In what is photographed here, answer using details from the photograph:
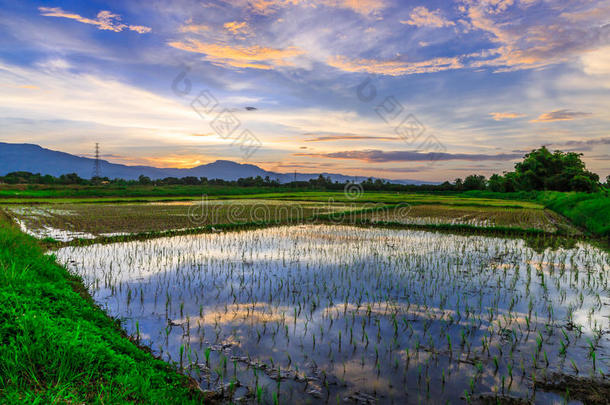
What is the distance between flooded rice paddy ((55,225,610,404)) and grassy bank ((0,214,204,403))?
519 mm

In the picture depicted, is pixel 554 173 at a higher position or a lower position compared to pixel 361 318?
higher

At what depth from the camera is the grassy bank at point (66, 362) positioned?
2656mm

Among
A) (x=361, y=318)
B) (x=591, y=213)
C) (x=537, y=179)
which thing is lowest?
(x=361, y=318)

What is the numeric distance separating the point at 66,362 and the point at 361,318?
13.1 ft

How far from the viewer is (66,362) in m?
3.02

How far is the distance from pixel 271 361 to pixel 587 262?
1024 centimetres

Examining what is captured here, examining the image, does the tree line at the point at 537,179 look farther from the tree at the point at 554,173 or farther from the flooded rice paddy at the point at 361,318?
the flooded rice paddy at the point at 361,318

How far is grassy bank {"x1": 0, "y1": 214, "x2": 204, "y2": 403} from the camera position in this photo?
2.66m

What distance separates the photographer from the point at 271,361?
403cm

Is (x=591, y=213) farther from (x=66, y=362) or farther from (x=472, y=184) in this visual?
(x=472, y=184)

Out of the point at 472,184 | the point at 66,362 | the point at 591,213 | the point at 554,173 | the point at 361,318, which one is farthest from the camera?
the point at 472,184

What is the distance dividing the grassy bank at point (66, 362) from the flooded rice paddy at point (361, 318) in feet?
1.70

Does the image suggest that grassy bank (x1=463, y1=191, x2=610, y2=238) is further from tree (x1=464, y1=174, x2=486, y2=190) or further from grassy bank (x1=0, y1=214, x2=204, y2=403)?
tree (x1=464, y1=174, x2=486, y2=190)

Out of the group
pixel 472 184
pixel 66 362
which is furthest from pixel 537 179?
pixel 66 362
